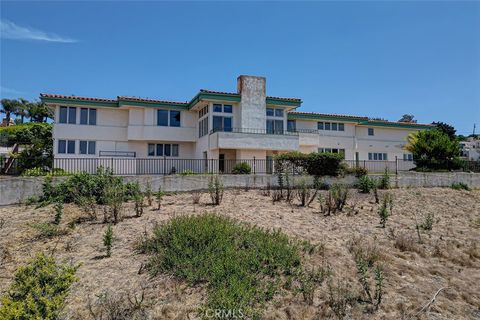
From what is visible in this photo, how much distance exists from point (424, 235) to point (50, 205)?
1417 centimetres

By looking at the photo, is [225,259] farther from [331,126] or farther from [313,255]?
[331,126]

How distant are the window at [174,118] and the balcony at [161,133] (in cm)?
48

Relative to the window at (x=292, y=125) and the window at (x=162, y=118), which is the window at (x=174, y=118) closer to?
the window at (x=162, y=118)

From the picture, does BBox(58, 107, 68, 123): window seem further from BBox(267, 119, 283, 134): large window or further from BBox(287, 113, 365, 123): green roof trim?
BBox(287, 113, 365, 123): green roof trim

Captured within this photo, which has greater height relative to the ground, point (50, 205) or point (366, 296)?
point (50, 205)

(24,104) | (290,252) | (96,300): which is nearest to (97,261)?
(96,300)

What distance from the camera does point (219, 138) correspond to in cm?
2433

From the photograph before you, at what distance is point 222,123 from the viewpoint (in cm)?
2683

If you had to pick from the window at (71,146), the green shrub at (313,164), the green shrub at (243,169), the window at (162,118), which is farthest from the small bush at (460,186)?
the window at (71,146)

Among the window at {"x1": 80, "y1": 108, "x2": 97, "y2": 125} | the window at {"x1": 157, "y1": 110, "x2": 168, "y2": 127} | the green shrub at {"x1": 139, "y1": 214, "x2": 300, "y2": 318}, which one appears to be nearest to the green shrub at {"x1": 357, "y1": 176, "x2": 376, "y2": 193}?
the green shrub at {"x1": 139, "y1": 214, "x2": 300, "y2": 318}

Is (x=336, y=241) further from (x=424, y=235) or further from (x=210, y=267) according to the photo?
(x=210, y=267)

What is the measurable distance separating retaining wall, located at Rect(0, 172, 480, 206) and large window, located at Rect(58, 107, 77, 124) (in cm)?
1274

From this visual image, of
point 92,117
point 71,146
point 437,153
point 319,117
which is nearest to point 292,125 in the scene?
point 319,117

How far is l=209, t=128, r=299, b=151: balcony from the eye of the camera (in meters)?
24.6
